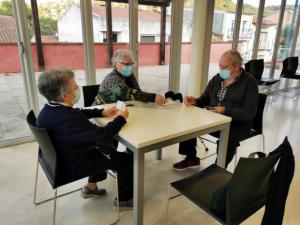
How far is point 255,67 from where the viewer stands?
462 centimetres

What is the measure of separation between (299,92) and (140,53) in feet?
14.7

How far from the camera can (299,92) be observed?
5996 mm

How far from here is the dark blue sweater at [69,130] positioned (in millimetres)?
1364

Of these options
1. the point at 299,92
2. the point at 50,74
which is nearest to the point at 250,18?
the point at 299,92

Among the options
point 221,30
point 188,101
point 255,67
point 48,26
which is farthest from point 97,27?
point 255,67

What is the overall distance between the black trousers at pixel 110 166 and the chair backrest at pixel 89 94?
0.89 metres

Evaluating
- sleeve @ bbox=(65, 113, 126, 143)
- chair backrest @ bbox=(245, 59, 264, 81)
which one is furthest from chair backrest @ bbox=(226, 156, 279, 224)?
chair backrest @ bbox=(245, 59, 264, 81)

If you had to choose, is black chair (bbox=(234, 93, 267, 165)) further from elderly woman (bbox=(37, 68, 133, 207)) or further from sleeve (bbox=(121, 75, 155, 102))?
elderly woman (bbox=(37, 68, 133, 207))

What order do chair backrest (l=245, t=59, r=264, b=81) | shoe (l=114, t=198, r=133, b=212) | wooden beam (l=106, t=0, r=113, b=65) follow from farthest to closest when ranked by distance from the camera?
chair backrest (l=245, t=59, r=264, b=81), wooden beam (l=106, t=0, r=113, b=65), shoe (l=114, t=198, r=133, b=212)

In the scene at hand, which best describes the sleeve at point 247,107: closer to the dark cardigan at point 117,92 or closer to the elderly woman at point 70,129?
the dark cardigan at point 117,92

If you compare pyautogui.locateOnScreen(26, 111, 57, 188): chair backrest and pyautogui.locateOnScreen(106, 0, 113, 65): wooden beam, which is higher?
pyautogui.locateOnScreen(106, 0, 113, 65): wooden beam

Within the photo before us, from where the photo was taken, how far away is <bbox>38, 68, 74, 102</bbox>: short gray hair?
1.38 metres

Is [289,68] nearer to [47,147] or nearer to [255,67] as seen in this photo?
[255,67]

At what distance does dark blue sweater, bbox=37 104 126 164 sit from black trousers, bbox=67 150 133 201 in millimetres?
93
